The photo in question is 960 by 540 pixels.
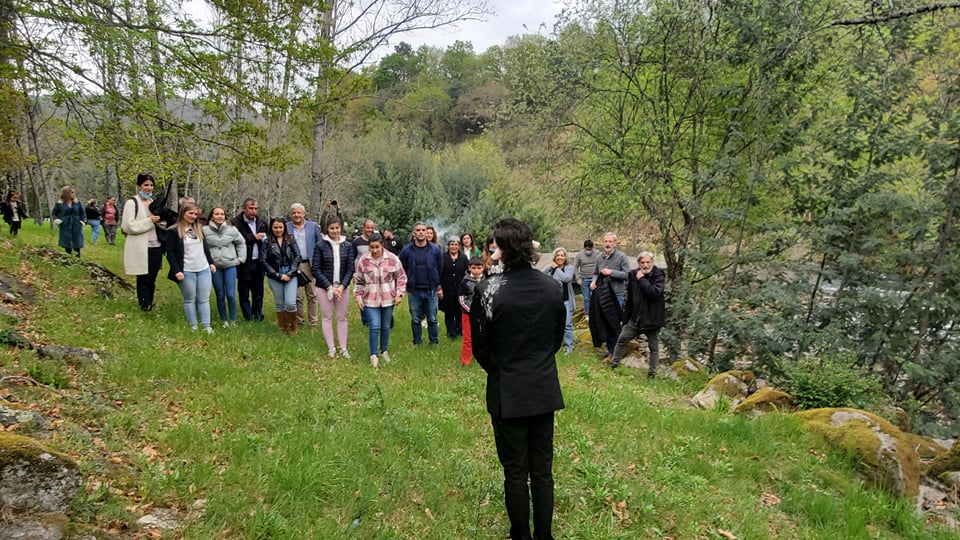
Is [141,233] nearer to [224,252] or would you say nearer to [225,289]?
[224,252]

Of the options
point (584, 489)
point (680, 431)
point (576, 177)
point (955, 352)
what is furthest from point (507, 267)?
point (576, 177)

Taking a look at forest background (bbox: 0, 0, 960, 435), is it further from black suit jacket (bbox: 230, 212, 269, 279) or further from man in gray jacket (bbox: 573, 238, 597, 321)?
man in gray jacket (bbox: 573, 238, 597, 321)

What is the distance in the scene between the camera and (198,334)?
6848 mm

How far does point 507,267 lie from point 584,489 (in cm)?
220

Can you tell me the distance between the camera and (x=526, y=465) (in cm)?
321

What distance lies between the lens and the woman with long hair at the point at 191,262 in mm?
6746

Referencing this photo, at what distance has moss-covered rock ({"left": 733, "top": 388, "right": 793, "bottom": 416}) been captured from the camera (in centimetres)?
658

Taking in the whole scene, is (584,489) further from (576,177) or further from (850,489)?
(576,177)

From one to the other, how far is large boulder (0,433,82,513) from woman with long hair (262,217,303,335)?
16.2 ft

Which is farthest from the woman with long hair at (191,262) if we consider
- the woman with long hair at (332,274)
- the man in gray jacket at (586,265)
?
the man in gray jacket at (586,265)

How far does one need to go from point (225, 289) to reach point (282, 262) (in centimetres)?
97

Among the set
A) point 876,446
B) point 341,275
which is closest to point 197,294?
point 341,275

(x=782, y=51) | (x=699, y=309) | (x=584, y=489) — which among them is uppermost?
(x=782, y=51)

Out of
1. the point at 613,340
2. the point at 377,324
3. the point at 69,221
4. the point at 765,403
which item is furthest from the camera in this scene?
the point at 69,221
